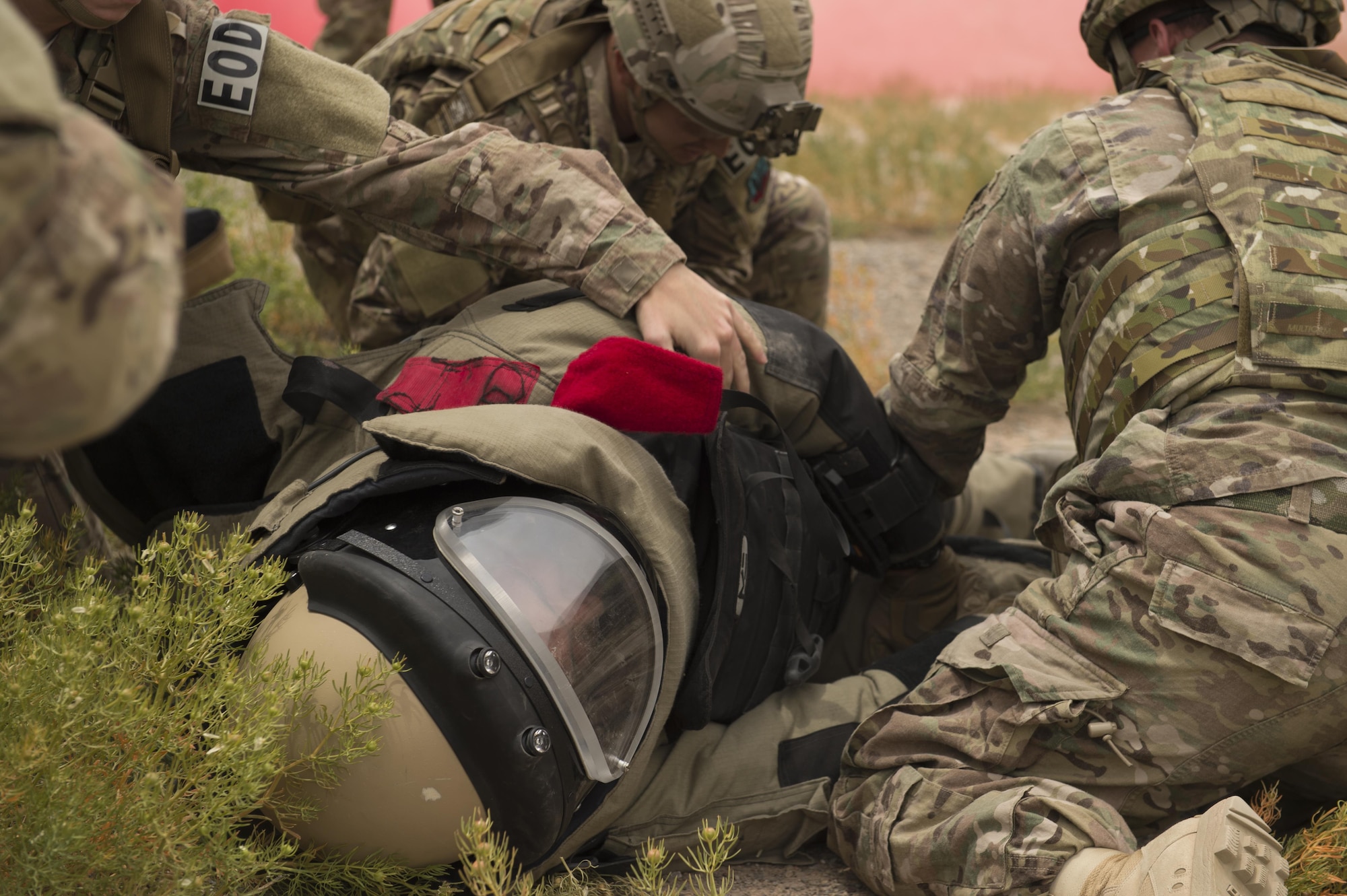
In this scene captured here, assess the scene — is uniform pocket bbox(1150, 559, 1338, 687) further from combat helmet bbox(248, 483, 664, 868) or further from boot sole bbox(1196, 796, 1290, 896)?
combat helmet bbox(248, 483, 664, 868)

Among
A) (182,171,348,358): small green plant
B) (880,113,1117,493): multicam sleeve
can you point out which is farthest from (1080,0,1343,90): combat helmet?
(182,171,348,358): small green plant

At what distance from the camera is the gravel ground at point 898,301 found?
4844 mm

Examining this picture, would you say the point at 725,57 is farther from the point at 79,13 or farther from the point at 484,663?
the point at 484,663

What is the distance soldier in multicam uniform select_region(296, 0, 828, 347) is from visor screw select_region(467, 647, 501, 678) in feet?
4.78

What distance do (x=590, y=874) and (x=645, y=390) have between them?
2.67ft

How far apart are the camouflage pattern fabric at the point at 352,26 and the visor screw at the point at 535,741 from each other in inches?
164

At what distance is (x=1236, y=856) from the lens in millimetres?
1536

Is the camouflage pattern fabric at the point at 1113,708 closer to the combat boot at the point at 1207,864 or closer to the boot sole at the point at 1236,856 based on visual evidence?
the combat boot at the point at 1207,864

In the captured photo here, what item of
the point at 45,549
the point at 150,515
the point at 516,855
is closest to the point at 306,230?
the point at 150,515

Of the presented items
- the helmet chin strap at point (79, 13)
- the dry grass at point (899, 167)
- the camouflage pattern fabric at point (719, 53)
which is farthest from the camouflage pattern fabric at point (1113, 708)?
the dry grass at point (899, 167)

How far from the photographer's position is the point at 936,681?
2033mm

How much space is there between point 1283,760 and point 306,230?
10.4 ft

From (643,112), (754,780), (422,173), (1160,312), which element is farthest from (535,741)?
(643,112)

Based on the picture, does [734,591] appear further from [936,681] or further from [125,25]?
[125,25]
